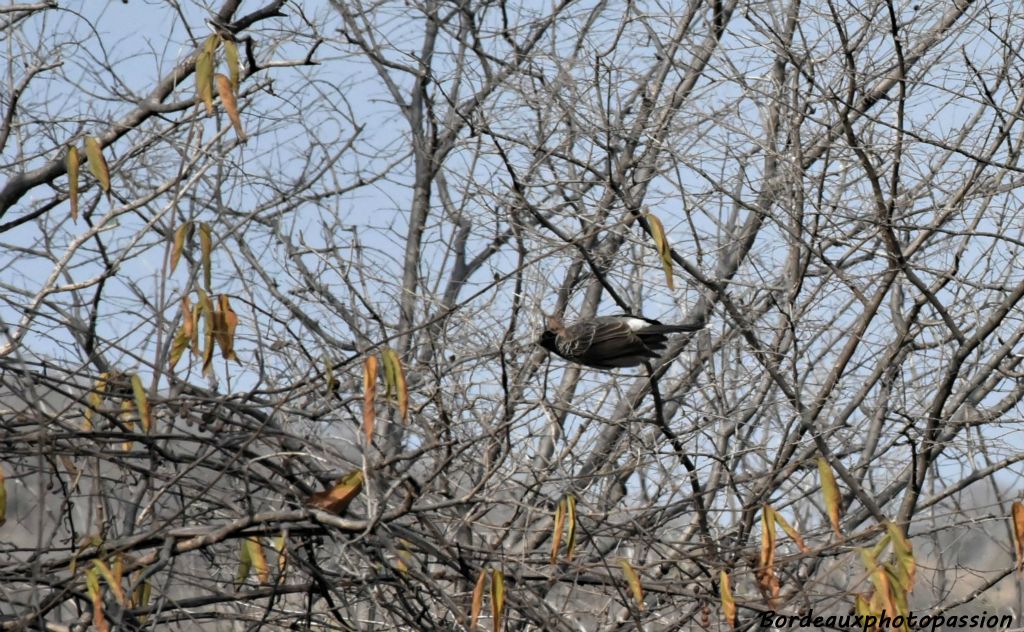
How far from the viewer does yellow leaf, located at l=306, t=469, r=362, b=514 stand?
10.3 feet

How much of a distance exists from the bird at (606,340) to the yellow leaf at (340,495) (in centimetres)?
154

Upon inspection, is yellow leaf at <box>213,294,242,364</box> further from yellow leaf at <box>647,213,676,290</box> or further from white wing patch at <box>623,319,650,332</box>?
white wing patch at <box>623,319,650,332</box>

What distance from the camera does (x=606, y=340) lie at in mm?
4871

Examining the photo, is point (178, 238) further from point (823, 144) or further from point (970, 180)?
point (970, 180)

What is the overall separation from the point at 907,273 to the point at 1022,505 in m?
1.42

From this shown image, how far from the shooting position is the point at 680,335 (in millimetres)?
5914

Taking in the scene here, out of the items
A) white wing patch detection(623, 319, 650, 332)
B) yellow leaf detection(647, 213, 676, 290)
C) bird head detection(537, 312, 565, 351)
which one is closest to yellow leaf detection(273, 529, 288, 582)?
yellow leaf detection(647, 213, 676, 290)

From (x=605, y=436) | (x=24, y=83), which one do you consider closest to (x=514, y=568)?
→ (x=605, y=436)

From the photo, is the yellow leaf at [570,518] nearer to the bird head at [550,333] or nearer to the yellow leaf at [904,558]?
the yellow leaf at [904,558]

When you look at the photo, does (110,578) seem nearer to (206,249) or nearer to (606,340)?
(206,249)

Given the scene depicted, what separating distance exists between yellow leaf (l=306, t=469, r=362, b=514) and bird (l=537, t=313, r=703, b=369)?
1544 mm

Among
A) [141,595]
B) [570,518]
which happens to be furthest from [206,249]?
[570,518]

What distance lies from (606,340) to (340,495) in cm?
191

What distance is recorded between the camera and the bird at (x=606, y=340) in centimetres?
470
